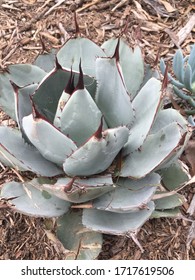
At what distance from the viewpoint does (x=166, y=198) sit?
1.42 meters

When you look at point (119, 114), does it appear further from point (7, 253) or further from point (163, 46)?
point (163, 46)

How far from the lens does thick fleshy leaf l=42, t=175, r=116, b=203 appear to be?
3.98 feet

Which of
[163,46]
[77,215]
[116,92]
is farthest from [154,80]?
[163,46]

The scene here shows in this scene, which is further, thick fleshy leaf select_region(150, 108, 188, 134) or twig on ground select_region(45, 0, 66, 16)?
twig on ground select_region(45, 0, 66, 16)

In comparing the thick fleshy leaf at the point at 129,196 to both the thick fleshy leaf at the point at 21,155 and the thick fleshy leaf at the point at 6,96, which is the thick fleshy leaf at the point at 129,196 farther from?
the thick fleshy leaf at the point at 6,96

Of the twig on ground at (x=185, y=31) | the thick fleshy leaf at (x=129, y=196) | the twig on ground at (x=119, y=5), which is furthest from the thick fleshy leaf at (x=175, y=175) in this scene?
the twig on ground at (x=119, y=5)

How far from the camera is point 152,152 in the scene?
1.33 meters

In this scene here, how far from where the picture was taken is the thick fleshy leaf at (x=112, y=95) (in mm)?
1303

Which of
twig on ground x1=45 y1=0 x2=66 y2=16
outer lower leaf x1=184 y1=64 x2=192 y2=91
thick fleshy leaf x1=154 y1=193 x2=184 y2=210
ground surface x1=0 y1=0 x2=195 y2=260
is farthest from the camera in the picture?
twig on ground x1=45 y1=0 x2=66 y2=16

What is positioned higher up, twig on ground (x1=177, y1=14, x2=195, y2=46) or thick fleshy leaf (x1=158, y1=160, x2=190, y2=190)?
twig on ground (x1=177, y1=14, x2=195, y2=46)

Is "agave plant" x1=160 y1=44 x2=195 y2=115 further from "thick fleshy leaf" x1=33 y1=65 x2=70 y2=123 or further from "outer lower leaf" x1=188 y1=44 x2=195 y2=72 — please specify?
"thick fleshy leaf" x1=33 y1=65 x2=70 y2=123

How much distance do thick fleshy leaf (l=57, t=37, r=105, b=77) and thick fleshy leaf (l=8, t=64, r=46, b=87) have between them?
3.0 inches

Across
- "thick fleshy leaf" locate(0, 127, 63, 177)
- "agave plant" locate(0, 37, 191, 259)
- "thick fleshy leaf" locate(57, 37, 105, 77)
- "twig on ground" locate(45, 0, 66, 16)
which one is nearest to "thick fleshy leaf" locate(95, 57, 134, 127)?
"agave plant" locate(0, 37, 191, 259)

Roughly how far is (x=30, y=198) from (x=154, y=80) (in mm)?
474
